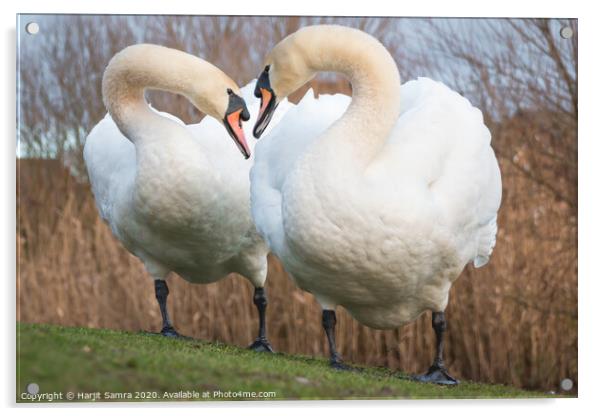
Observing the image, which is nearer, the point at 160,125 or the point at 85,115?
the point at 160,125

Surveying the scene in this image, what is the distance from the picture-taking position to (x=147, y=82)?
7836mm

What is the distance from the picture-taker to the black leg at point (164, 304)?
336 inches

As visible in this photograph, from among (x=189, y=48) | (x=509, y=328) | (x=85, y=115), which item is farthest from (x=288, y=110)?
(x=509, y=328)

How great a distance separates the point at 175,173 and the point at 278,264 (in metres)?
1.72

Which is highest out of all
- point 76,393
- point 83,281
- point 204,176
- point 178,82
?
point 178,82

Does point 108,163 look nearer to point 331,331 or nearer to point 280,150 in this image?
point 280,150

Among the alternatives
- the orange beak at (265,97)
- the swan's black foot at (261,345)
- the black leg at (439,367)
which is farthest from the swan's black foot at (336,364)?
the orange beak at (265,97)

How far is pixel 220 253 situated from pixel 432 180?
Result: 164cm

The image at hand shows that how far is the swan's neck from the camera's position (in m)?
7.05

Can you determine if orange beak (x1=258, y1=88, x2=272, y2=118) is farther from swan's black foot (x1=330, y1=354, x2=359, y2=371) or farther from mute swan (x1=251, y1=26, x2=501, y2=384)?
swan's black foot (x1=330, y1=354, x2=359, y2=371)

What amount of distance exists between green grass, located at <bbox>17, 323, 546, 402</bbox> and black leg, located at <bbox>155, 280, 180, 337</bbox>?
104 cm

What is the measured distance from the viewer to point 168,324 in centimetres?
859

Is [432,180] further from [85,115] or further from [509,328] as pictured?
[85,115]

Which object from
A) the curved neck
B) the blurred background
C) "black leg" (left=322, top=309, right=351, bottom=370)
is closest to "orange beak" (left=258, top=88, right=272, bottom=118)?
the curved neck
